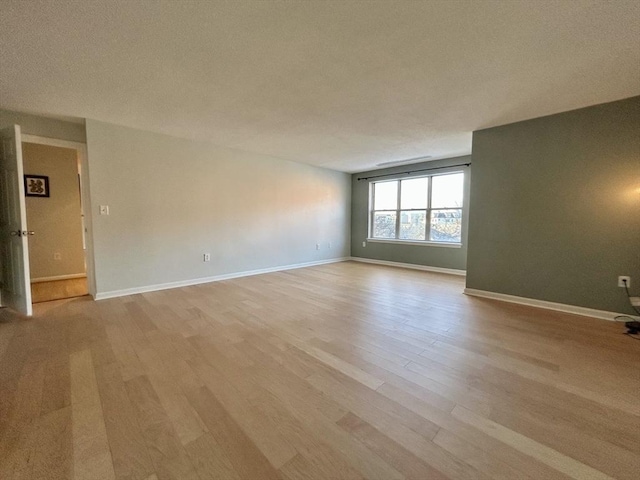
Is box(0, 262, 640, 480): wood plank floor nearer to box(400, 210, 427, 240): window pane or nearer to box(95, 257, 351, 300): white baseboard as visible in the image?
box(95, 257, 351, 300): white baseboard

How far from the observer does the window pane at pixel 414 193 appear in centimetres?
540

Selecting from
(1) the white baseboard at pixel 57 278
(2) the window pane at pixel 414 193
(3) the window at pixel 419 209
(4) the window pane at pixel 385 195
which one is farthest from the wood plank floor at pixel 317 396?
(4) the window pane at pixel 385 195

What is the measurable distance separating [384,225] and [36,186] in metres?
6.55

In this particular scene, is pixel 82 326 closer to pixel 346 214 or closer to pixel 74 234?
pixel 74 234

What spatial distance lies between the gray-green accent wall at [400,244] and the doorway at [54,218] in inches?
215

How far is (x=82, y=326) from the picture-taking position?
247 centimetres

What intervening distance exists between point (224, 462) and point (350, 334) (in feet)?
4.63

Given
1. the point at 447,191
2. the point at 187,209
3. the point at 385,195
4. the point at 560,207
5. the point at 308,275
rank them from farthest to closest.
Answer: the point at 385,195, the point at 447,191, the point at 308,275, the point at 187,209, the point at 560,207

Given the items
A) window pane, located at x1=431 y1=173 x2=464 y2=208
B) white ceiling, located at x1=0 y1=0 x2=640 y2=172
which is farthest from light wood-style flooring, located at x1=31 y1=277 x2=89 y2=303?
window pane, located at x1=431 y1=173 x2=464 y2=208

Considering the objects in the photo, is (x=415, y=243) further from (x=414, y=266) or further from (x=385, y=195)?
(x=385, y=195)

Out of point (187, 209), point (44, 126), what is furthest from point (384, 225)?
point (44, 126)

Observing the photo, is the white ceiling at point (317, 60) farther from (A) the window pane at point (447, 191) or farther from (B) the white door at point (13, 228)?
(A) the window pane at point (447, 191)

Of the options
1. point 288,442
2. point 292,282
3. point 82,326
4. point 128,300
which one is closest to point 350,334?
point 288,442

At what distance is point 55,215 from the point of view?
4.38 meters
